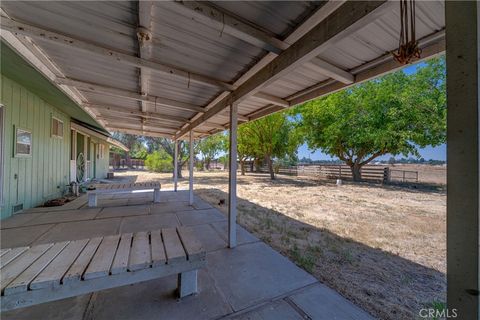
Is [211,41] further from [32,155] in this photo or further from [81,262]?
[32,155]

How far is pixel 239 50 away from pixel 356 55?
1218 mm

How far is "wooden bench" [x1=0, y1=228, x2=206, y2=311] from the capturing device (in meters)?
1.36

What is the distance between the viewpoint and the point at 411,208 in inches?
243

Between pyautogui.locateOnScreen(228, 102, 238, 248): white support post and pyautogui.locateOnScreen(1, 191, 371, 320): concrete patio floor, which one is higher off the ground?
pyautogui.locateOnScreen(228, 102, 238, 248): white support post

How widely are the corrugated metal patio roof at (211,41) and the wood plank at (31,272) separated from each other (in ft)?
6.82

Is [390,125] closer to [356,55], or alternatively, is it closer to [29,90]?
[356,55]

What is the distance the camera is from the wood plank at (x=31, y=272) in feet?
4.26

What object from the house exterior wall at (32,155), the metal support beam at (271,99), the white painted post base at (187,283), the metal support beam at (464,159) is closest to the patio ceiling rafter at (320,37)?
the metal support beam at (464,159)

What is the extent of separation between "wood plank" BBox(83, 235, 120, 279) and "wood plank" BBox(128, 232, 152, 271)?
6.4 inches

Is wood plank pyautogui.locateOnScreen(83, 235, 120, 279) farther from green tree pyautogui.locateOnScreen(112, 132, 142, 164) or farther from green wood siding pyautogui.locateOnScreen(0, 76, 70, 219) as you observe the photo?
green tree pyautogui.locateOnScreen(112, 132, 142, 164)

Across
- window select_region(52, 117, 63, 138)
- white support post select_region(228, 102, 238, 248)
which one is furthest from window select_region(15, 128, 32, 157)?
white support post select_region(228, 102, 238, 248)

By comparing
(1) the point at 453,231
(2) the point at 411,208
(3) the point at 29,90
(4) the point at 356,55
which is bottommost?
(2) the point at 411,208

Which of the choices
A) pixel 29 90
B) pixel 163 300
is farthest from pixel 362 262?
pixel 29 90

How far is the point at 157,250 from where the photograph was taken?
6.27 ft
